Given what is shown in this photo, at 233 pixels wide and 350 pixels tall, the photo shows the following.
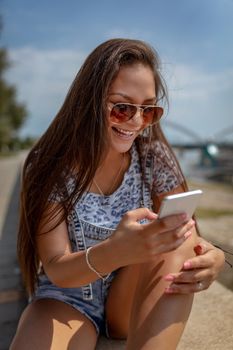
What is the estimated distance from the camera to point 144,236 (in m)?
1.31

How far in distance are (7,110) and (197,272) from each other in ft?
140

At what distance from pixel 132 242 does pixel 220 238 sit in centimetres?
290

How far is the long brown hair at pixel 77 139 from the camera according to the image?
1668mm

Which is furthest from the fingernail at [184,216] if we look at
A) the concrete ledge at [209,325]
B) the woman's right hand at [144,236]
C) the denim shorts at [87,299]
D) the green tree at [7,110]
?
the green tree at [7,110]

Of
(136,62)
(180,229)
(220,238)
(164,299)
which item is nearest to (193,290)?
(164,299)

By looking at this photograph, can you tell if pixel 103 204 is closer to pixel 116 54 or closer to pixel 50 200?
pixel 50 200

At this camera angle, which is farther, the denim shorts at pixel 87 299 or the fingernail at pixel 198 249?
the denim shorts at pixel 87 299

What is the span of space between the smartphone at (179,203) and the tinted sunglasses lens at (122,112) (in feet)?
1.70

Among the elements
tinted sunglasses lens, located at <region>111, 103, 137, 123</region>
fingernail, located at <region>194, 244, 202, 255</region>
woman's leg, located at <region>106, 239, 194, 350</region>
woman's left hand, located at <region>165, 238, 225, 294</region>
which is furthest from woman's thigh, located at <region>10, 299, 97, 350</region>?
tinted sunglasses lens, located at <region>111, 103, 137, 123</region>

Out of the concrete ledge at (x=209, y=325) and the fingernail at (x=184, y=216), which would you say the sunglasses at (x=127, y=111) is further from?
the concrete ledge at (x=209, y=325)

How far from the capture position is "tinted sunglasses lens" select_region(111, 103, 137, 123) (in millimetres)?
1686

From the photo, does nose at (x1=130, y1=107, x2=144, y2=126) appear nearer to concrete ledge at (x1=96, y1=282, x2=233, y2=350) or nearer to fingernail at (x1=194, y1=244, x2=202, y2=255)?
fingernail at (x1=194, y1=244, x2=202, y2=255)

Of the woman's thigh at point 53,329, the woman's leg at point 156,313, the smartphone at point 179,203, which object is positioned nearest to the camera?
the smartphone at point 179,203

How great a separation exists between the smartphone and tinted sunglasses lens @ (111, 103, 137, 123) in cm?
52
